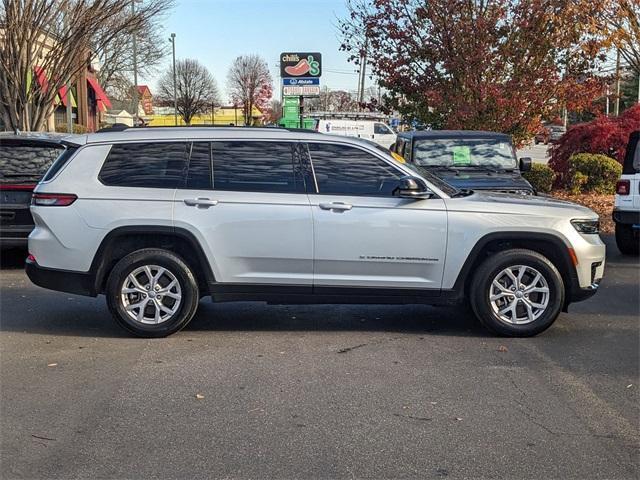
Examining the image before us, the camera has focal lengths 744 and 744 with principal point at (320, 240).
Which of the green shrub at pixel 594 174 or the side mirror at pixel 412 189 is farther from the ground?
the side mirror at pixel 412 189

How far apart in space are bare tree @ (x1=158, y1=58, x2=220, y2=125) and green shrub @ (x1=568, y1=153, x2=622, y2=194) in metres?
47.5

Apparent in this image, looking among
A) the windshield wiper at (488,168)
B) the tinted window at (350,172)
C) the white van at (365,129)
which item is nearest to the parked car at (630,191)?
the windshield wiper at (488,168)

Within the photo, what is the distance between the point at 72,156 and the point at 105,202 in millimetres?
544

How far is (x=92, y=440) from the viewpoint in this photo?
14.0 feet

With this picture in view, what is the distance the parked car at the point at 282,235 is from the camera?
6.36 metres

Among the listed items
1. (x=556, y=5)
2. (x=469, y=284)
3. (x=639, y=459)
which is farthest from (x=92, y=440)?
(x=556, y=5)

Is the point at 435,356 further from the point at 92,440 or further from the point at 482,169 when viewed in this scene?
the point at 482,169

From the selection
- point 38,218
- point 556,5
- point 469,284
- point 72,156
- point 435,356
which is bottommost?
point 435,356

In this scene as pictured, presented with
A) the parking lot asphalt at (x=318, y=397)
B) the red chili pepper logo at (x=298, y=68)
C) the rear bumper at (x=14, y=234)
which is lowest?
the parking lot asphalt at (x=318, y=397)

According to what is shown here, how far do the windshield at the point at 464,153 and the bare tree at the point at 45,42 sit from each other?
A: 7.94 meters

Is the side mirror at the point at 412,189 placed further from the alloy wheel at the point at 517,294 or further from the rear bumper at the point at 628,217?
the rear bumper at the point at 628,217

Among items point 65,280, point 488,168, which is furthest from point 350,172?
point 488,168

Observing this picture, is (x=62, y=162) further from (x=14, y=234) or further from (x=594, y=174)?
(x=594, y=174)

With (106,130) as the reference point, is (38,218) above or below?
below
